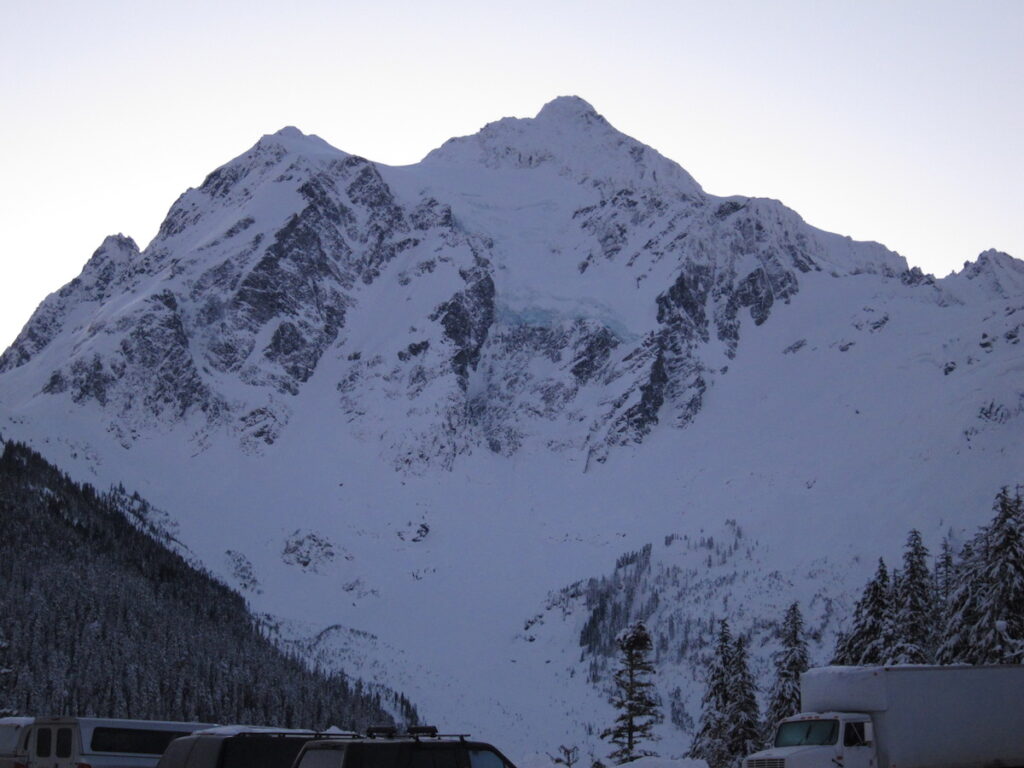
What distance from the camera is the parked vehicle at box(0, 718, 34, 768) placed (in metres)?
39.1

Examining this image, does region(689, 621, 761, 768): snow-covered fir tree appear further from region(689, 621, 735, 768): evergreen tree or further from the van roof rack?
the van roof rack

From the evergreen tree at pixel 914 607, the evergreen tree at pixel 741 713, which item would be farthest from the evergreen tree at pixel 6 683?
the evergreen tree at pixel 914 607

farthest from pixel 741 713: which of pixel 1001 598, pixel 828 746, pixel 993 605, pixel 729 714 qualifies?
pixel 828 746

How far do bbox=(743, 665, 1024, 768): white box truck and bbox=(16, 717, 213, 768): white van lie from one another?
717 inches

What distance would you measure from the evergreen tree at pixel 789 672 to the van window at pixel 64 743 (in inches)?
1265

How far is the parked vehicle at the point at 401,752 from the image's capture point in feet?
85.7

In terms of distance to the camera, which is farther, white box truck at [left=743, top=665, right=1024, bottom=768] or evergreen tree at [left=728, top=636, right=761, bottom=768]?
evergreen tree at [left=728, top=636, right=761, bottom=768]

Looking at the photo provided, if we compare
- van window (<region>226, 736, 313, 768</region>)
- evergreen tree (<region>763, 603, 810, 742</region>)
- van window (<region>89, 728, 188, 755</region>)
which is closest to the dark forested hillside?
evergreen tree (<region>763, 603, 810, 742</region>)

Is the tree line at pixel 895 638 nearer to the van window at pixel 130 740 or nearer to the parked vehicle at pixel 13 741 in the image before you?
the van window at pixel 130 740

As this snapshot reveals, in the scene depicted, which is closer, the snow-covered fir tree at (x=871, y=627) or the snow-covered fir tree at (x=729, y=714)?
the snow-covered fir tree at (x=871, y=627)

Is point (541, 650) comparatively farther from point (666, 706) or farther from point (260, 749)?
point (260, 749)

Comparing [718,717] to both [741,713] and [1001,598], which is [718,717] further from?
[1001,598]

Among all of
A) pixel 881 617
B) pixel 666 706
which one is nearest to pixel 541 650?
pixel 666 706

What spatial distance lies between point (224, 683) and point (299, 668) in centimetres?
2025
